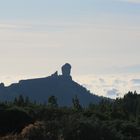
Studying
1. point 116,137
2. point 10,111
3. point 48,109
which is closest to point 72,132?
point 116,137

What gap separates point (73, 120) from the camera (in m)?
32.6

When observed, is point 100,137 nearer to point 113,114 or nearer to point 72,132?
point 72,132

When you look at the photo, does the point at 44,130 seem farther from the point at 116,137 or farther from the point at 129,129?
the point at 129,129

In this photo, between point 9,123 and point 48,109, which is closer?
point 9,123

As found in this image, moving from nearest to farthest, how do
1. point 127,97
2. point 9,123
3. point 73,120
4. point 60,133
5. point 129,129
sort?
point 60,133
point 73,120
point 129,129
point 9,123
point 127,97

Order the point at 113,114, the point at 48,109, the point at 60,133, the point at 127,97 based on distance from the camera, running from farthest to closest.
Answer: the point at 127,97 → the point at 113,114 → the point at 48,109 → the point at 60,133

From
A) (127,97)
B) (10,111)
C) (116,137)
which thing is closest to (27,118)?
(10,111)

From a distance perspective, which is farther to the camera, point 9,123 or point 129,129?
point 9,123

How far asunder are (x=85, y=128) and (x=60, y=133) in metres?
2.04

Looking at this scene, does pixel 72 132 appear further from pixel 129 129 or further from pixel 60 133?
pixel 129 129

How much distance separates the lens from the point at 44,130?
→ 30.7 meters

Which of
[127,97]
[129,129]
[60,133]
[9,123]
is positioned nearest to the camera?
[60,133]

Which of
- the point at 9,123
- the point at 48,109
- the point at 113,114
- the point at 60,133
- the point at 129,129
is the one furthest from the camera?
the point at 113,114

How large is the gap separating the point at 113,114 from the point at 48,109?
1314 centimetres
